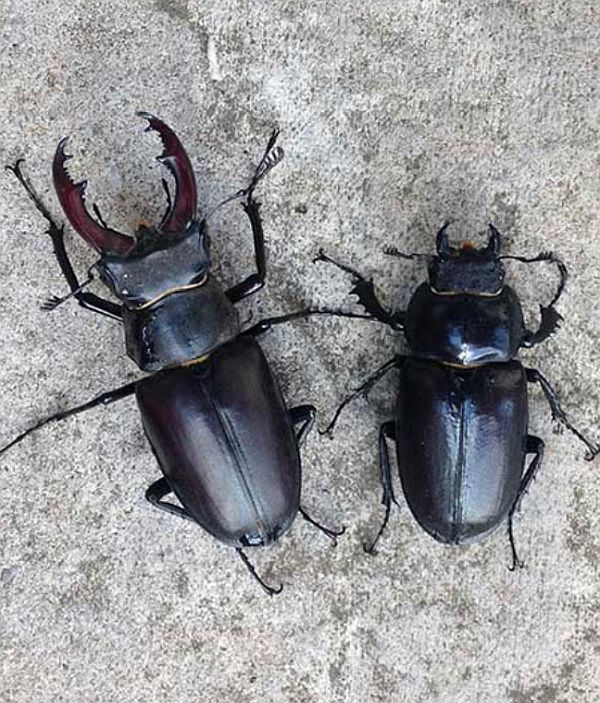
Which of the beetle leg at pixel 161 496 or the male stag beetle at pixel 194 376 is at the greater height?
the male stag beetle at pixel 194 376

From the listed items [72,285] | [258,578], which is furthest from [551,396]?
[72,285]

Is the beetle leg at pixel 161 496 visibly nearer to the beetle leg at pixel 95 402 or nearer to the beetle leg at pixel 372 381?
the beetle leg at pixel 95 402

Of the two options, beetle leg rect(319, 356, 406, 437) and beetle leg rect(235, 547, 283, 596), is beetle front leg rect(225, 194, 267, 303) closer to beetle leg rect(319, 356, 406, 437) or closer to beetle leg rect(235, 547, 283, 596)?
beetle leg rect(319, 356, 406, 437)

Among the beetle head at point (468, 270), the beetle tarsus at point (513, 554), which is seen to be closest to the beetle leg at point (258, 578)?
the beetle tarsus at point (513, 554)

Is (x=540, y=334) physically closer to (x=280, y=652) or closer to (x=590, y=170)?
(x=590, y=170)

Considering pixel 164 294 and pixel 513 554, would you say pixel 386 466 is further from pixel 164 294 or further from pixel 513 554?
pixel 164 294

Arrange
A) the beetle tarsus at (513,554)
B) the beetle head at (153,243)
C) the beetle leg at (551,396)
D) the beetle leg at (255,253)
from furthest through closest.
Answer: the beetle tarsus at (513,554) → the beetle leg at (551,396) → the beetle leg at (255,253) → the beetle head at (153,243)
